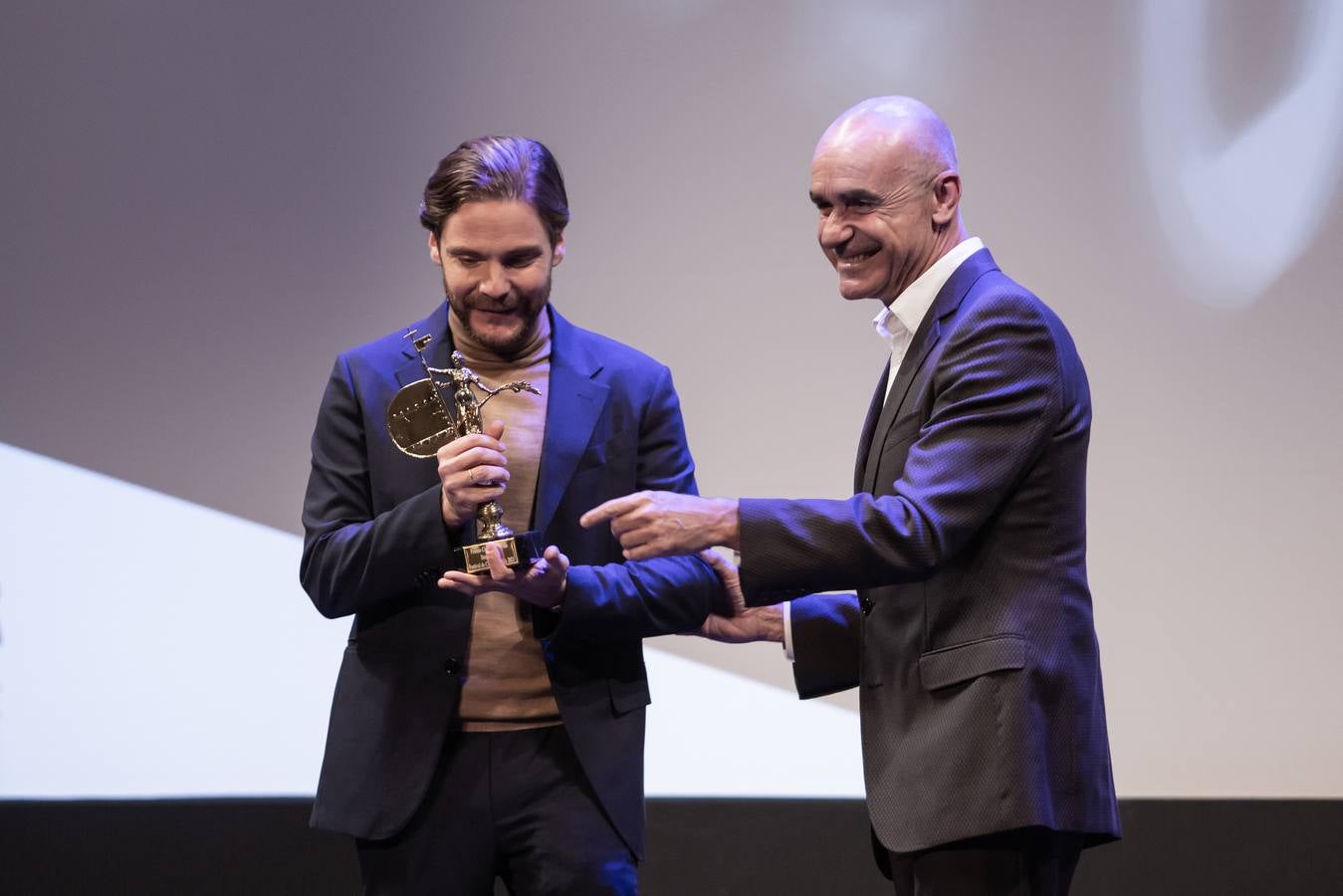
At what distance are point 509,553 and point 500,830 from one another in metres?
0.48

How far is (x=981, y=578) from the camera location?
1871mm

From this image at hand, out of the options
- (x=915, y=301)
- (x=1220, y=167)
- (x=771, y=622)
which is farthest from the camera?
(x=1220, y=167)

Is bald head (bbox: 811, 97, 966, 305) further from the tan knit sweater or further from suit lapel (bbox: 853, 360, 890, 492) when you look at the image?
the tan knit sweater

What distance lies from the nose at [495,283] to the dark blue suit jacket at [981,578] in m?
0.55

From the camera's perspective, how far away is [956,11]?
11.7 ft

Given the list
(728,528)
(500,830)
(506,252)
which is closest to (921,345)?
(728,528)

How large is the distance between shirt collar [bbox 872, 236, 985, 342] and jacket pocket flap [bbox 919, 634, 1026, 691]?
49 cm

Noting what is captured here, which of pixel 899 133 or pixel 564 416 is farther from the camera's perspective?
pixel 564 416

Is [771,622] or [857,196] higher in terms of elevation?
[857,196]

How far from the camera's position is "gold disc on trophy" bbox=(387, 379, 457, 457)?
201 centimetres

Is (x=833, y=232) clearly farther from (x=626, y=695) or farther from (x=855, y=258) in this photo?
(x=626, y=695)

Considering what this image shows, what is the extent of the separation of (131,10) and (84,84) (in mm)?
235

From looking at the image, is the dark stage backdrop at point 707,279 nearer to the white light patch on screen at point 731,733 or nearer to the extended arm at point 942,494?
the white light patch on screen at point 731,733

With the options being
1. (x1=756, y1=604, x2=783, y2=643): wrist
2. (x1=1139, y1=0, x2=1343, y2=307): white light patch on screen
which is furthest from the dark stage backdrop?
(x1=756, y1=604, x2=783, y2=643): wrist
